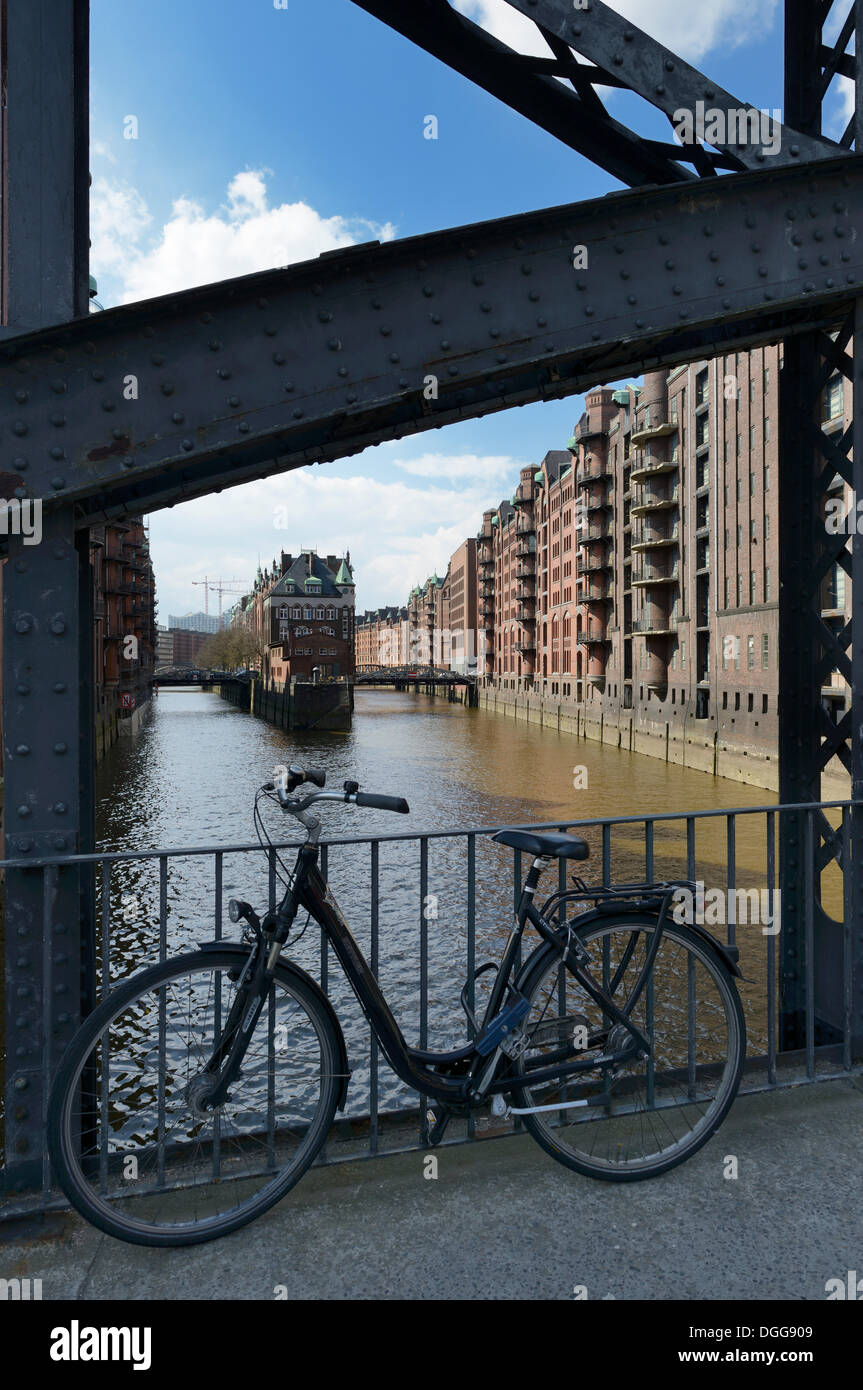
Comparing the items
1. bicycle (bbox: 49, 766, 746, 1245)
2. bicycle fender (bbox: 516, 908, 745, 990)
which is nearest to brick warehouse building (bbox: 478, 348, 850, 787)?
bicycle fender (bbox: 516, 908, 745, 990)

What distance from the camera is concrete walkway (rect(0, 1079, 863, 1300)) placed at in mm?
2525

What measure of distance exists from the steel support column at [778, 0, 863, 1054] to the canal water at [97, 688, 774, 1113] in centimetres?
180

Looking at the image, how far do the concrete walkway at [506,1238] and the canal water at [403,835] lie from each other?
1.86 feet

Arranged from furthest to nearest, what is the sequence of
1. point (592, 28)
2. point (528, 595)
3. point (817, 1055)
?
1. point (528, 595)
2. point (817, 1055)
3. point (592, 28)

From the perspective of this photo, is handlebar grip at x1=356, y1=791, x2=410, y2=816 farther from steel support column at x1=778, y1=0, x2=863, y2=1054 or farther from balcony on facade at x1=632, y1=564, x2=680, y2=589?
balcony on facade at x1=632, y1=564, x2=680, y2=589

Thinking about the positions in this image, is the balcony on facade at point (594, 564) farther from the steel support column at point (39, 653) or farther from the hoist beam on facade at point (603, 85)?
the steel support column at point (39, 653)

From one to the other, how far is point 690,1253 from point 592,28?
4622 mm

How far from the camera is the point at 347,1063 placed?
3004 millimetres

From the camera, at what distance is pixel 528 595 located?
8988 cm

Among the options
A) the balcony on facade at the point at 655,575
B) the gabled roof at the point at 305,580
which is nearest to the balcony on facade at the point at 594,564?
the balcony on facade at the point at 655,575

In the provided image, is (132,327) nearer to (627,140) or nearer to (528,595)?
(627,140)

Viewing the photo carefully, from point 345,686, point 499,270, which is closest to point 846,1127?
point 499,270

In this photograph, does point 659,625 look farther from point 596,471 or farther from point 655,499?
point 596,471

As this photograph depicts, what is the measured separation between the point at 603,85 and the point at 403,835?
355 centimetres
